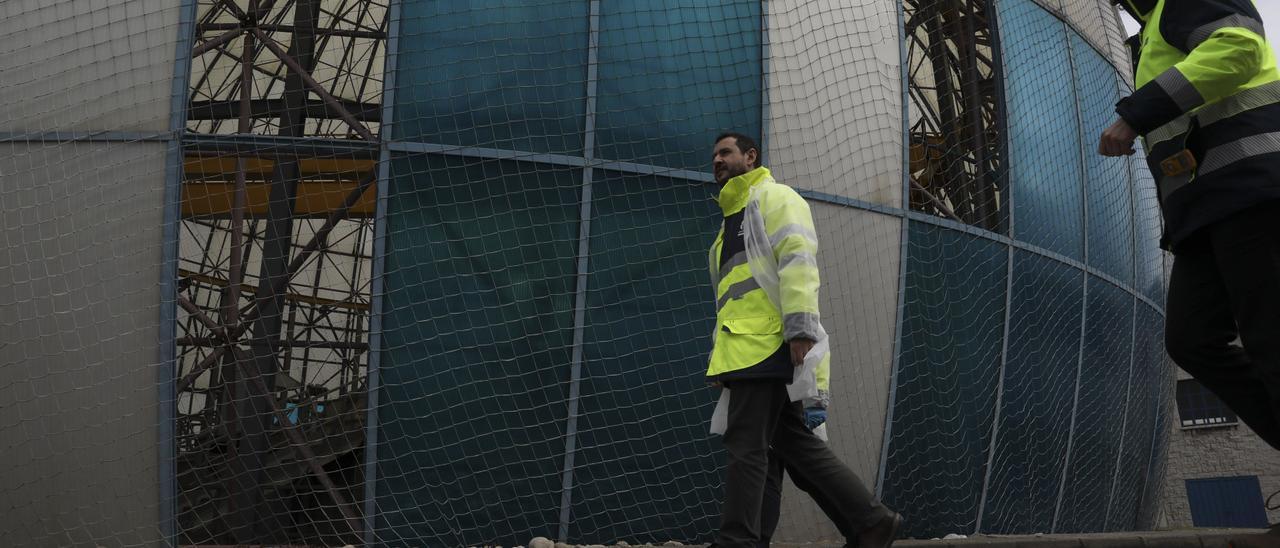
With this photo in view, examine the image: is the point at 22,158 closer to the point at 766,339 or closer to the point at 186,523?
the point at 186,523

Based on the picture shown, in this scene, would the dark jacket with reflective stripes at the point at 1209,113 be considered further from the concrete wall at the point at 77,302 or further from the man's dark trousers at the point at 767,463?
the concrete wall at the point at 77,302

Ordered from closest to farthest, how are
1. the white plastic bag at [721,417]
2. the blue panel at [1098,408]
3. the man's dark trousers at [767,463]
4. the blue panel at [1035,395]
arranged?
the man's dark trousers at [767,463], the white plastic bag at [721,417], the blue panel at [1035,395], the blue panel at [1098,408]

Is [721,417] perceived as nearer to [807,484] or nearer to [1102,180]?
[807,484]

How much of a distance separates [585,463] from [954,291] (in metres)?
2.88

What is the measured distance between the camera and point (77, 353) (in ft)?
18.6

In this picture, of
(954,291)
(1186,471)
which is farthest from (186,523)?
(1186,471)

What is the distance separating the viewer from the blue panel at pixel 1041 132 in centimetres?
795

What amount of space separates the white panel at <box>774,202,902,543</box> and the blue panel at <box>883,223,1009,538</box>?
6.1 inches

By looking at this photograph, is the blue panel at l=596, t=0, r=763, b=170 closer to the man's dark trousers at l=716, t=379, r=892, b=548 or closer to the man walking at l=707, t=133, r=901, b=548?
the man walking at l=707, t=133, r=901, b=548

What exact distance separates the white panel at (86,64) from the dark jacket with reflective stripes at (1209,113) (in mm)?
4946

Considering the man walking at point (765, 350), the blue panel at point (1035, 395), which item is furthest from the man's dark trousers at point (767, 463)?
the blue panel at point (1035, 395)

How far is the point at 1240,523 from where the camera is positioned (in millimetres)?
27812

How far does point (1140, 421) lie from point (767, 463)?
22.0ft

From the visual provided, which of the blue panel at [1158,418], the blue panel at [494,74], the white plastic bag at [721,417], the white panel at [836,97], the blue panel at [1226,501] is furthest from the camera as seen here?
the blue panel at [1226,501]
